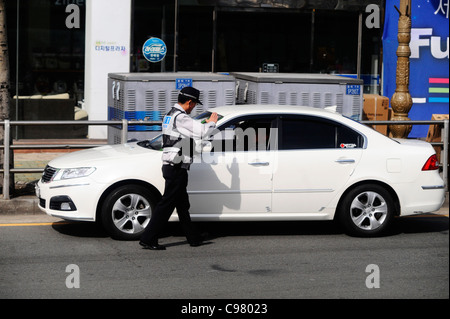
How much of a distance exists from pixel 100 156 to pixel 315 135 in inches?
96.0

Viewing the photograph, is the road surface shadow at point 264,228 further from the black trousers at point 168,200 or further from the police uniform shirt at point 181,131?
the police uniform shirt at point 181,131

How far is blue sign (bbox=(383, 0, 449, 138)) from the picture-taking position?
698 inches

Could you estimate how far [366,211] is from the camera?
30.0ft

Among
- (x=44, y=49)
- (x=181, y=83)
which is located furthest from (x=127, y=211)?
(x=44, y=49)

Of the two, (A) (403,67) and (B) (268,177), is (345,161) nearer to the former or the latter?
(B) (268,177)

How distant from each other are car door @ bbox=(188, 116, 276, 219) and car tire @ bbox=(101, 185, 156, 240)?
507 millimetres

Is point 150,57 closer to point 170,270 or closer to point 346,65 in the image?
point 346,65

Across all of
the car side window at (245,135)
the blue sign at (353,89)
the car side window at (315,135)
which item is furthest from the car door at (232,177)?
the blue sign at (353,89)

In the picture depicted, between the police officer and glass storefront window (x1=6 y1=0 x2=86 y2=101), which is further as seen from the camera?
glass storefront window (x1=6 y1=0 x2=86 y2=101)

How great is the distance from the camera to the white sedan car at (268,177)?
8711 millimetres

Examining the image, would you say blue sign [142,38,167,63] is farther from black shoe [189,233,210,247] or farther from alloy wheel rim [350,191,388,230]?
alloy wheel rim [350,191,388,230]

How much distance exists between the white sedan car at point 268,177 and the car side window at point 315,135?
11mm

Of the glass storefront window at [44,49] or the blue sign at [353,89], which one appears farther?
the glass storefront window at [44,49]

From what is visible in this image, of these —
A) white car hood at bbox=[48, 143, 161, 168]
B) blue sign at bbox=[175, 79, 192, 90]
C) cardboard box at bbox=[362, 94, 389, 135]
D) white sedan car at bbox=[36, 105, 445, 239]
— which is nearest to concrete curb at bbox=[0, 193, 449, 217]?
white sedan car at bbox=[36, 105, 445, 239]
